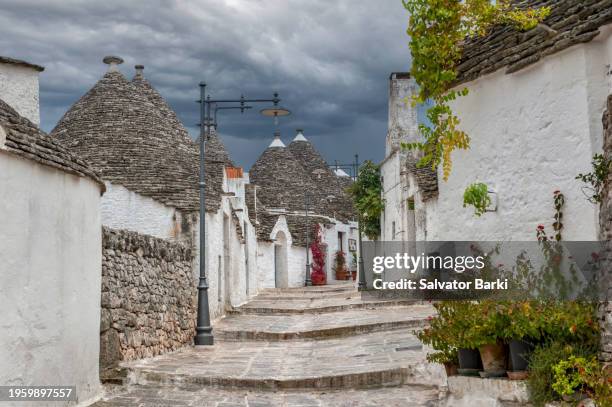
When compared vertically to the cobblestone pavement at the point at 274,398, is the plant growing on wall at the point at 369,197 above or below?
above

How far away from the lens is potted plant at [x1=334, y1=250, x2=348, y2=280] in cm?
3978

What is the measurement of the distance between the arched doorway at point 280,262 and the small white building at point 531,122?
1014 inches

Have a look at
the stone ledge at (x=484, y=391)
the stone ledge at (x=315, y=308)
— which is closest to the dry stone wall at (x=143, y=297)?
the stone ledge at (x=484, y=391)

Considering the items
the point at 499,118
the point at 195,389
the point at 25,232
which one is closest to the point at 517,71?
the point at 499,118

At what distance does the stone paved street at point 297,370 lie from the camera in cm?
799

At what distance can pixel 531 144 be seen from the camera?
6477 mm

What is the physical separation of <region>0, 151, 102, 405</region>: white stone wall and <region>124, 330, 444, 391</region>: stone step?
60.1 inches

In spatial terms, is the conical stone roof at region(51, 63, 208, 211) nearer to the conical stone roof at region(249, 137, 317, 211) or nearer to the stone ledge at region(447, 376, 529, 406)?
the stone ledge at region(447, 376, 529, 406)

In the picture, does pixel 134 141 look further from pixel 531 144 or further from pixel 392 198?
pixel 531 144

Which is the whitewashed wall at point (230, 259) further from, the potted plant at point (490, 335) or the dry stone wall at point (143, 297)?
the potted plant at point (490, 335)

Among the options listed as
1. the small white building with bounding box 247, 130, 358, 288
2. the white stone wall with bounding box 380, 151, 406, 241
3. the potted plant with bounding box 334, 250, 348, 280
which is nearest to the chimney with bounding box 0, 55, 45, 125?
the white stone wall with bounding box 380, 151, 406, 241

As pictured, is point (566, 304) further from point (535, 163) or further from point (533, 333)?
point (535, 163)

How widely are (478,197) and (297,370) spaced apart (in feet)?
13.1

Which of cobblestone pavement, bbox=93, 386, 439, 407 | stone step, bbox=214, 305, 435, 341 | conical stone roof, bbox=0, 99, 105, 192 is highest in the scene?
conical stone roof, bbox=0, 99, 105, 192
